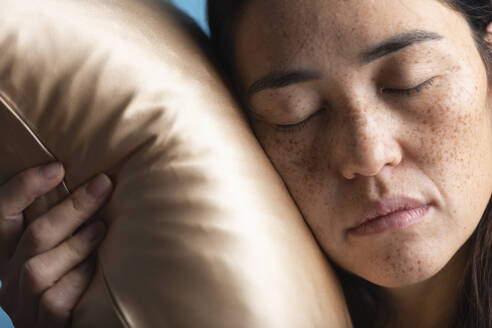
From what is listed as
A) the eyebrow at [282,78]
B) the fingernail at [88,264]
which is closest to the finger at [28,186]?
the fingernail at [88,264]

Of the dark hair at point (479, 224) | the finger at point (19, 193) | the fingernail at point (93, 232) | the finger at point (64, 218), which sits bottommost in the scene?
the dark hair at point (479, 224)

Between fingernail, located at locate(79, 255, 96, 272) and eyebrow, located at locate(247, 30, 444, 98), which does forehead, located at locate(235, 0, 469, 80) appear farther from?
fingernail, located at locate(79, 255, 96, 272)

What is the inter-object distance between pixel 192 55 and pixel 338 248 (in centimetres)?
35

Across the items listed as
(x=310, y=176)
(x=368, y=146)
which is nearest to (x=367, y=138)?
(x=368, y=146)

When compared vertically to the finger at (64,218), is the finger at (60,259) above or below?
below

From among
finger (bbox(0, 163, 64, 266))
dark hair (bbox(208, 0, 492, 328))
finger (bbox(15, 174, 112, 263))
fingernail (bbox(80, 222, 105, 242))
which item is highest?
finger (bbox(0, 163, 64, 266))

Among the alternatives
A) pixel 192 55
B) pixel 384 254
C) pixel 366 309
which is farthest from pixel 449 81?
pixel 366 309

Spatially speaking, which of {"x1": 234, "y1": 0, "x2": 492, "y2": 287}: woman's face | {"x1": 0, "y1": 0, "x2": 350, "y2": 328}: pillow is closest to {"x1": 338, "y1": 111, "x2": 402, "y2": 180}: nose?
{"x1": 234, "y1": 0, "x2": 492, "y2": 287}: woman's face

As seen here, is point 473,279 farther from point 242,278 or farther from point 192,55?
point 192,55

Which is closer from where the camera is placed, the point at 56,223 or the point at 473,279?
the point at 56,223

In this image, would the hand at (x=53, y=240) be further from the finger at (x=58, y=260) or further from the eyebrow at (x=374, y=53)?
the eyebrow at (x=374, y=53)

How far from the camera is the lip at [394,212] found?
0.73 m

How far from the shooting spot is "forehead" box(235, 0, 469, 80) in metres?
0.73

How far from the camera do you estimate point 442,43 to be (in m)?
0.75
